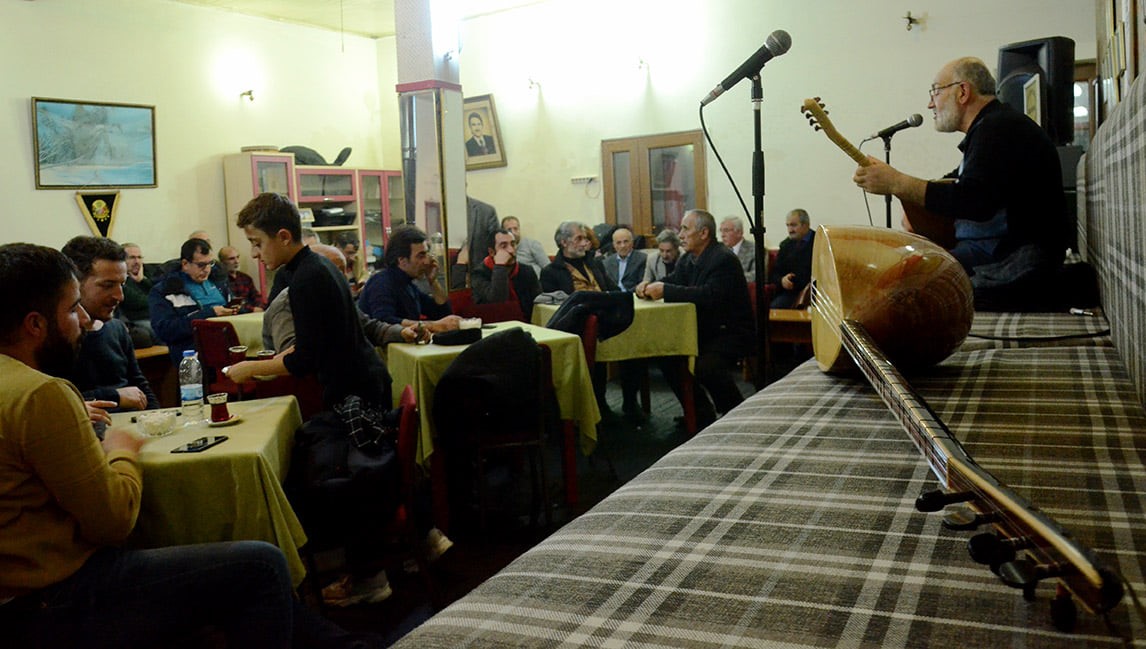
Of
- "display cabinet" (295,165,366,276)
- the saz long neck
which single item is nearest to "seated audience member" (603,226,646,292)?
"display cabinet" (295,165,366,276)

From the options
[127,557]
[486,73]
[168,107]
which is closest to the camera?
[127,557]

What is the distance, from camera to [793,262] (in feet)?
26.2

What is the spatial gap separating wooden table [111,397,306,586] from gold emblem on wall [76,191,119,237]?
6.60 meters

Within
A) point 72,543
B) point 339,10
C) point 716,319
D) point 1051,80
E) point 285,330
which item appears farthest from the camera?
point 339,10

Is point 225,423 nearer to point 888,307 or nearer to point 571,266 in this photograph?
point 888,307

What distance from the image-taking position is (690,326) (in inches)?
226

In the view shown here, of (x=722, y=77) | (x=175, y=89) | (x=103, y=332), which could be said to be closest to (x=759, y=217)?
(x=103, y=332)

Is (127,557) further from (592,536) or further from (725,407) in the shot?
(725,407)

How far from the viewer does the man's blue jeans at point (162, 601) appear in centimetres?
195

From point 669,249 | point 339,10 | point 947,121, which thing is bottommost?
point 669,249

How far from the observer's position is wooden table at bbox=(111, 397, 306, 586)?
8.46 ft

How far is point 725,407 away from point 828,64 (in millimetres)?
4317

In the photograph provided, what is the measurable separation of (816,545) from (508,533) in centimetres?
337

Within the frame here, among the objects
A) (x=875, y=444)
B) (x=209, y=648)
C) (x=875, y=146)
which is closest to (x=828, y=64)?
(x=875, y=146)
